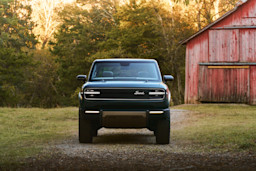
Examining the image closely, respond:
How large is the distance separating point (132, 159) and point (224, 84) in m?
23.3

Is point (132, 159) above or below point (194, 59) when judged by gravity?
below

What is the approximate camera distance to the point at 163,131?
35.9 ft

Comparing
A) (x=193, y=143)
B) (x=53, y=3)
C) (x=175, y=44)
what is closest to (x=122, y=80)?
(x=193, y=143)

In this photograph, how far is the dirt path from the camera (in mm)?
7973

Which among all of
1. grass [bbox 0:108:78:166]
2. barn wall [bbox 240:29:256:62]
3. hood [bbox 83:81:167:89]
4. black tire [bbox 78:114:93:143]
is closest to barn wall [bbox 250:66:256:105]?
barn wall [bbox 240:29:256:62]

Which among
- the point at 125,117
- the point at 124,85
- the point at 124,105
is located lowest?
the point at 125,117

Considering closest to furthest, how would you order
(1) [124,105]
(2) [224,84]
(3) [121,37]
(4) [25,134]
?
(1) [124,105] → (4) [25,134] → (2) [224,84] → (3) [121,37]

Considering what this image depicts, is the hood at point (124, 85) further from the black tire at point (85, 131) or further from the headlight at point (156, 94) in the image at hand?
the black tire at point (85, 131)

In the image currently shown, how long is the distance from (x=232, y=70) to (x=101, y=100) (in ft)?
72.7

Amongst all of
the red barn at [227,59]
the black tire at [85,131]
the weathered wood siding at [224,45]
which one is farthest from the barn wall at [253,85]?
the black tire at [85,131]

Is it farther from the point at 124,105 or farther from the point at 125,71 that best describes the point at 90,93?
the point at 125,71

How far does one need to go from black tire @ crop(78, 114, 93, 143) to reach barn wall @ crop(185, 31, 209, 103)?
21.3 meters

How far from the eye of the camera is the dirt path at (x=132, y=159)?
797 cm

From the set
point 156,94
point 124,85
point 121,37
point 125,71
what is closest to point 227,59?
point 121,37
